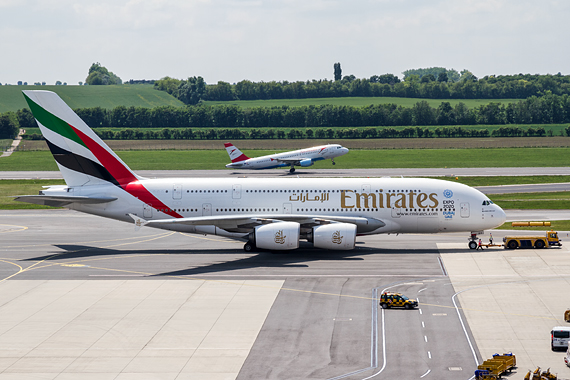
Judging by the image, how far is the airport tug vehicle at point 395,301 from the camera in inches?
1275

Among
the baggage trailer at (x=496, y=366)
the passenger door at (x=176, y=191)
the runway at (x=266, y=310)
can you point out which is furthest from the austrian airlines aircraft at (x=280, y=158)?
the baggage trailer at (x=496, y=366)

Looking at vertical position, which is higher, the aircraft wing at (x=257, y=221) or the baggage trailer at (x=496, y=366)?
the aircraft wing at (x=257, y=221)

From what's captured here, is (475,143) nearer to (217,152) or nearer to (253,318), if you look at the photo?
(217,152)

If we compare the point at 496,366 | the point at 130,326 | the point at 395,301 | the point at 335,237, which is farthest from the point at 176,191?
the point at 496,366

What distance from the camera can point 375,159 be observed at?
433ft

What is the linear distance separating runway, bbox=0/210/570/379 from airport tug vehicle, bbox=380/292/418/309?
0.42 metres

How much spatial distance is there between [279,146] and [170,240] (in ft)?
384

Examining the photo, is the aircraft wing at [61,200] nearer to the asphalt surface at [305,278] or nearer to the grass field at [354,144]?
the asphalt surface at [305,278]

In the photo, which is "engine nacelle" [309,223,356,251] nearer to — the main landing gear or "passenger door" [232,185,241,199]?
the main landing gear

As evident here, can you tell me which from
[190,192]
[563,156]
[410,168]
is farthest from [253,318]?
[563,156]

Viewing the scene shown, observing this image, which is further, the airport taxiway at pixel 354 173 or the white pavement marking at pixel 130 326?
the airport taxiway at pixel 354 173

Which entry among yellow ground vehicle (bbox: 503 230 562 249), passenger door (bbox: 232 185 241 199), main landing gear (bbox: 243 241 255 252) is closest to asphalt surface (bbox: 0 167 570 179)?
yellow ground vehicle (bbox: 503 230 562 249)

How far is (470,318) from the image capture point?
1206 inches

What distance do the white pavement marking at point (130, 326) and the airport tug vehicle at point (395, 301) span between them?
587 cm
